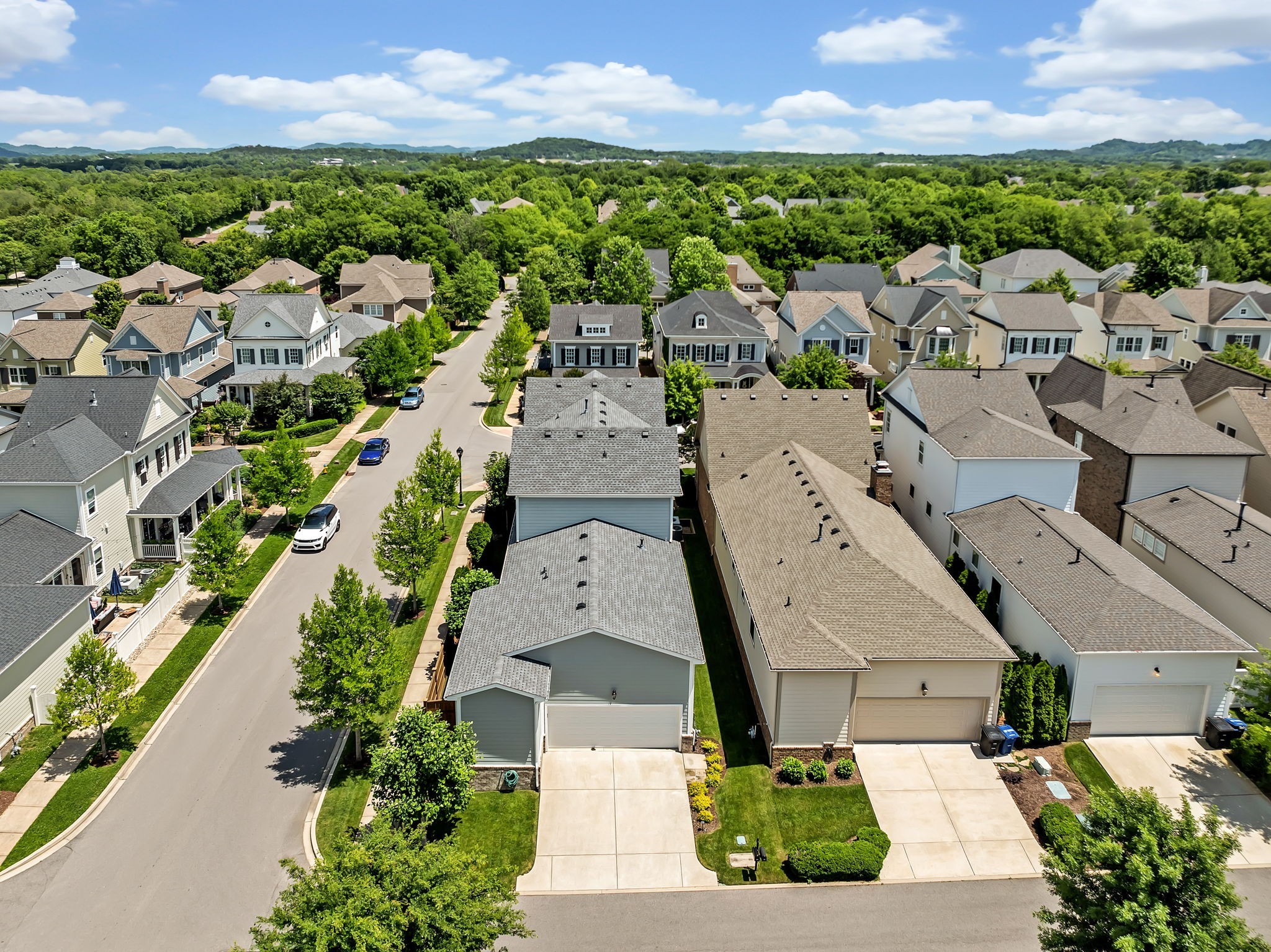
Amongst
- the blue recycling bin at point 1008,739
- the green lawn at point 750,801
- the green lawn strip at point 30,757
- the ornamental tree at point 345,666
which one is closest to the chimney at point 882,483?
the green lawn at point 750,801

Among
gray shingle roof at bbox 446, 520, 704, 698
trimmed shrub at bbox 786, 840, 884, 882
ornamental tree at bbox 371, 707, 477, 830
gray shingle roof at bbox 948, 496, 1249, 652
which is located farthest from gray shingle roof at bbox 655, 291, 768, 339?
trimmed shrub at bbox 786, 840, 884, 882

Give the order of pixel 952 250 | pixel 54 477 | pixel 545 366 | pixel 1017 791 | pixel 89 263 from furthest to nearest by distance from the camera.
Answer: pixel 89 263, pixel 952 250, pixel 545 366, pixel 54 477, pixel 1017 791

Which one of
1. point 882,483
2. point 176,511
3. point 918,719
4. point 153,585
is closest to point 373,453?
point 176,511

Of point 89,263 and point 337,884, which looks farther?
point 89,263

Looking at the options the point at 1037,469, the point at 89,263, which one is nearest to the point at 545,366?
the point at 1037,469

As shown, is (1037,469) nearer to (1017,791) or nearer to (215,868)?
(1017,791)

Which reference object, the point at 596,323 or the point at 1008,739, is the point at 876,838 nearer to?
the point at 1008,739

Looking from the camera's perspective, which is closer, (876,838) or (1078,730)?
(876,838)
